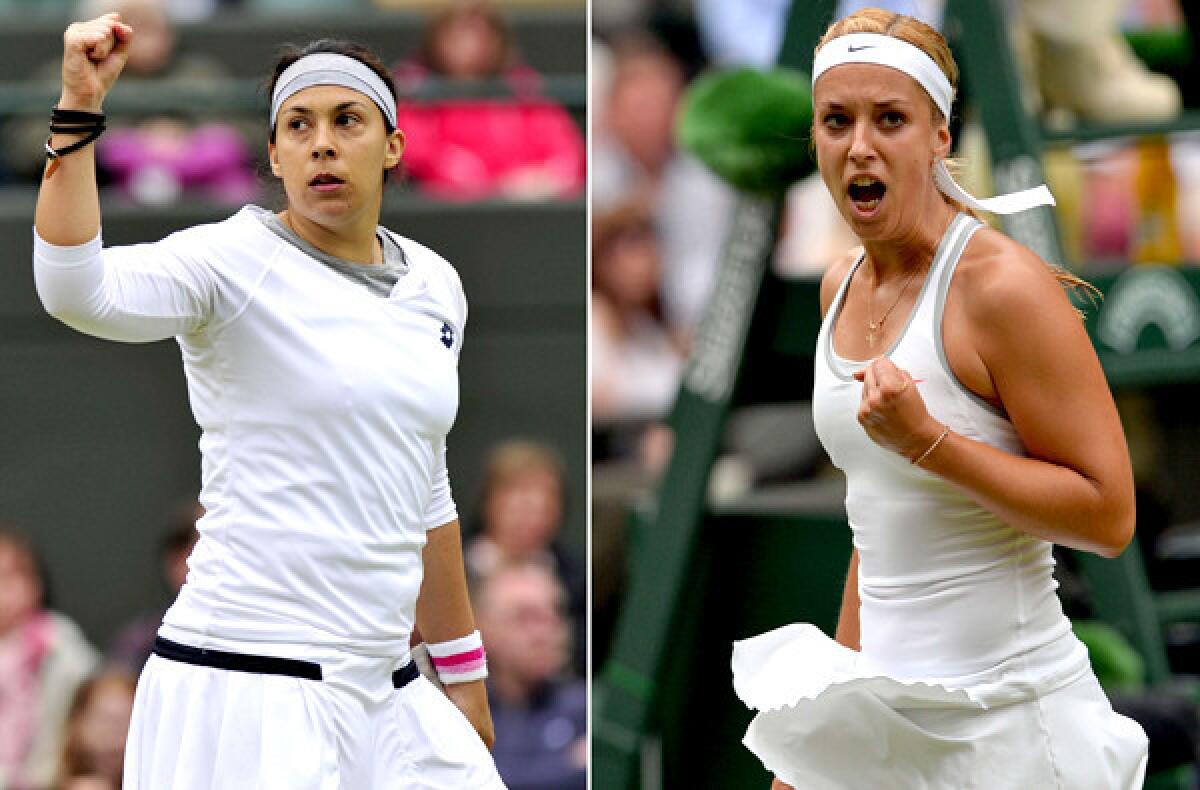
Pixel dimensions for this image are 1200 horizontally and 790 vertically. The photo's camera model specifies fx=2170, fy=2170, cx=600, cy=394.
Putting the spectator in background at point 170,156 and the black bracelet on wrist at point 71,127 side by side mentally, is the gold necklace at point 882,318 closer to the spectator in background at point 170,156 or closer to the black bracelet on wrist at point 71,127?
the black bracelet on wrist at point 71,127

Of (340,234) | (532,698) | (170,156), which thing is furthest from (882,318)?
(170,156)

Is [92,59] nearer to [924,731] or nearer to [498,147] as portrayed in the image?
[924,731]

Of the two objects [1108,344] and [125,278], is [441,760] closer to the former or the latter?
[125,278]

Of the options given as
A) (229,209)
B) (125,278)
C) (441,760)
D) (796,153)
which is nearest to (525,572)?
(229,209)

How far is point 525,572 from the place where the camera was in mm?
6340

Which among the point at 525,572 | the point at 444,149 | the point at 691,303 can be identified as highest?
the point at 444,149

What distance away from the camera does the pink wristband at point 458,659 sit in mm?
3363

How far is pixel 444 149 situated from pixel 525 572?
1.97m

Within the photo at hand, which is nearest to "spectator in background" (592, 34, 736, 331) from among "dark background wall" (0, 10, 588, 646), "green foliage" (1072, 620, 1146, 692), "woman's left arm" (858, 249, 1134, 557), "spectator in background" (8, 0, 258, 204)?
"dark background wall" (0, 10, 588, 646)

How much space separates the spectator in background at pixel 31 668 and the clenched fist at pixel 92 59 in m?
4.13

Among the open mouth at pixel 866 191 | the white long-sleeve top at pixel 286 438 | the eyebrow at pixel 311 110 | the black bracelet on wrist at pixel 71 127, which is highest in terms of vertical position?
the eyebrow at pixel 311 110

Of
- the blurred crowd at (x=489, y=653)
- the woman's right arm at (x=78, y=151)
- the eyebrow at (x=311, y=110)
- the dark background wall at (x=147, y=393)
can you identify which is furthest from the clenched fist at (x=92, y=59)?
the dark background wall at (x=147, y=393)

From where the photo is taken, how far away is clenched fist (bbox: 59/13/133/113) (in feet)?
8.68

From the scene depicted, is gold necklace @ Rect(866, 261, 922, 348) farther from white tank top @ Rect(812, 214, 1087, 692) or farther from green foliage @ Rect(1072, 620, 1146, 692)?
green foliage @ Rect(1072, 620, 1146, 692)
